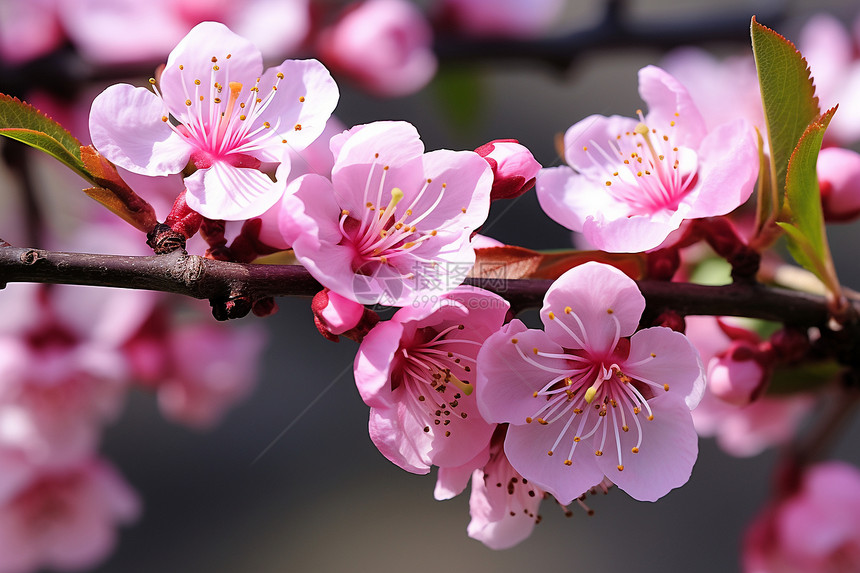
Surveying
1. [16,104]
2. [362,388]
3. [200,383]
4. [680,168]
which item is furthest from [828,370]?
[200,383]

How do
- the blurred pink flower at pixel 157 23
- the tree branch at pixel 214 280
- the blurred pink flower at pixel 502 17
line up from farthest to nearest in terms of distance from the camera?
the blurred pink flower at pixel 502 17 → the blurred pink flower at pixel 157 23 → the tree branch at pixel 214 280

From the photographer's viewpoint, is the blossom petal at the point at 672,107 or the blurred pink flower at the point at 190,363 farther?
the blurred pink flower at the point at 190,363

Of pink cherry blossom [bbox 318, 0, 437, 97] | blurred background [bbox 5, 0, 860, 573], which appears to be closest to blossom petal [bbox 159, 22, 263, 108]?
pink cherry blossom [bbox 318, 0, 437, 97]

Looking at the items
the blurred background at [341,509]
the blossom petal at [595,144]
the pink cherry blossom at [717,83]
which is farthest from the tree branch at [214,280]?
the blurred background at [341,509]

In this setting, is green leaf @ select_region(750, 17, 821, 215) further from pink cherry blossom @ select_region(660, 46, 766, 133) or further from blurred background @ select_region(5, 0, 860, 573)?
blurred background @ select_region(5, 0, 860, 573)

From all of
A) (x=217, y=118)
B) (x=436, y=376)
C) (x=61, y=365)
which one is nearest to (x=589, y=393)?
(x=436, y=376)

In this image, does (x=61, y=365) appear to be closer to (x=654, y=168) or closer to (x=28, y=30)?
(x=28, y=30)

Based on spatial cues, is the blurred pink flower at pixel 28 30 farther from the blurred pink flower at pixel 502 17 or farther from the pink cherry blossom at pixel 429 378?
the pink cherry blossom at pixel 429 378

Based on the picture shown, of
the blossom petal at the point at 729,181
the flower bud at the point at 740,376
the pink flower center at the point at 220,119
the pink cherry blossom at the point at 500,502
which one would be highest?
the pink flower center at the point at 220,119
